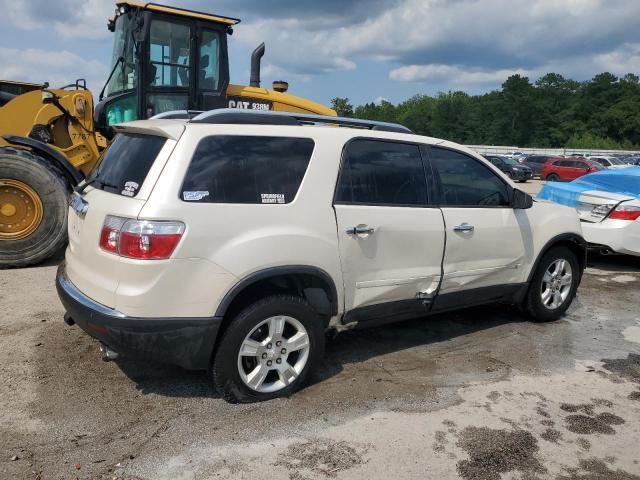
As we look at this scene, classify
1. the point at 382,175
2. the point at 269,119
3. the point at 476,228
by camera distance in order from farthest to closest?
the point at 476,228 < the point at 382,175 < the point at 269,119

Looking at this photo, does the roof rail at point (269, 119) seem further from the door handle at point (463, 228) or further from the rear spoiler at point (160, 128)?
the door handle at point (463, 228)

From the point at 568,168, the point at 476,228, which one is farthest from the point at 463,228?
the point at 568,168

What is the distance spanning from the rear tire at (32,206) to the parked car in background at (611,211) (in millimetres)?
6912

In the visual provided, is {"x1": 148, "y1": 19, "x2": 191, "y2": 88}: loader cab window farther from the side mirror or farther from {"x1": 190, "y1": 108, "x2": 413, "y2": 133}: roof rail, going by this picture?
the side mirror

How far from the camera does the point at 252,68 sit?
877 centimetres

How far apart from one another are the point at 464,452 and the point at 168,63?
20.6ft

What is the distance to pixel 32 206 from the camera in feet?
22.4

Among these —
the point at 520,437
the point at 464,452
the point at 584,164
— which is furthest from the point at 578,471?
the point at 584,164

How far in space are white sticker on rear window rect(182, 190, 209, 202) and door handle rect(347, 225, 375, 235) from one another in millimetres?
1050

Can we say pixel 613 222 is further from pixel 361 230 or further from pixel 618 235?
pixel 361 230

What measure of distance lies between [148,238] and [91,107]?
17.4 feet

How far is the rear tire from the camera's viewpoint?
264 inches

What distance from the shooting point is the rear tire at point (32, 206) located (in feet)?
22.0

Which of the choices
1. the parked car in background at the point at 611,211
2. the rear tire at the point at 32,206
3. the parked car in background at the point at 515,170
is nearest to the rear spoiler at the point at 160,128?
the rear tire at the point at 32,206
